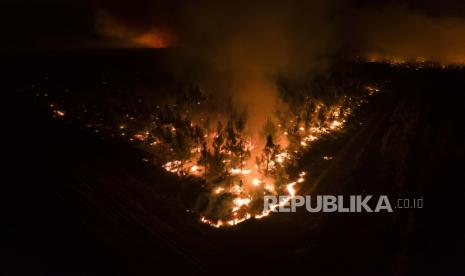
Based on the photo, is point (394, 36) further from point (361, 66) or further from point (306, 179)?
point (306, 179)

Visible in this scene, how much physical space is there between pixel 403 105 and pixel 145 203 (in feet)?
30.7

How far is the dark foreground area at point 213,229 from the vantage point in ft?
20.6

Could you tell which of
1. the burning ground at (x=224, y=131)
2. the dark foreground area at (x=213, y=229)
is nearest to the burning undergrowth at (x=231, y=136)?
the burning ground at (x=224, y=131)

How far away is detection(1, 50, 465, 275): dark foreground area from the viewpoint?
20.6 feet

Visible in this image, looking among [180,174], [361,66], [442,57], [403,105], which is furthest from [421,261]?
[442,57]

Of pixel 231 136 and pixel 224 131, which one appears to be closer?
pixel 231 136

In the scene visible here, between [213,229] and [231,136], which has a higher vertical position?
[231,136]

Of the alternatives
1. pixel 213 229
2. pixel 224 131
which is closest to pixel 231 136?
pixel 224 131

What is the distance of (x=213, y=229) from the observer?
716 cm

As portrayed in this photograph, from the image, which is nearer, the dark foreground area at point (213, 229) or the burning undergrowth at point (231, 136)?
the dark foreground area at point (213, 229)

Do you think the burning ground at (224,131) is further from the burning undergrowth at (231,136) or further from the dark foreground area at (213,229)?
the dark foreground area at (213,229)

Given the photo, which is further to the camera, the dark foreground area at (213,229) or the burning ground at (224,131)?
the burning ground at (224,131)

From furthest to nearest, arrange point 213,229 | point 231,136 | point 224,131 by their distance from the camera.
Result: point 224,131, point 231,136, point 213,229

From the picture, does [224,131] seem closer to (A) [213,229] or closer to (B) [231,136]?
(B) [231,136]
